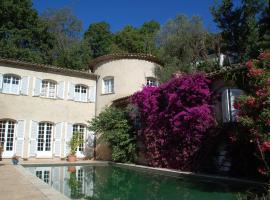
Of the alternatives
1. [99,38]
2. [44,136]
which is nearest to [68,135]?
[44,136]

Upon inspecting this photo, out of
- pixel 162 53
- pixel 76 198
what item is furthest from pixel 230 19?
pixel 76 198

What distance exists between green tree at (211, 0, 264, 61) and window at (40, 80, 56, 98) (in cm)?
1540

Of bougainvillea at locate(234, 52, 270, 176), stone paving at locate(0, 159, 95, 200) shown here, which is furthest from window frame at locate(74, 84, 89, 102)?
bougainvillea at locate(234, 52, 270, 176)

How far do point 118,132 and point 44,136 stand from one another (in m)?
5.44

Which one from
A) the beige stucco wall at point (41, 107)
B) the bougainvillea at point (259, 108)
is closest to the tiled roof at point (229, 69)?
the bougainvillea at point (259, 108)

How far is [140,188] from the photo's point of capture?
10594 millimetres

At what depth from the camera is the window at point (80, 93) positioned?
22.3 metres

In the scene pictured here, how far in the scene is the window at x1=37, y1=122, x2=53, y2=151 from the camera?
20.3 m

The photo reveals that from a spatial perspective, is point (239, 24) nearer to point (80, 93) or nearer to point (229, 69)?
point (80, 93)

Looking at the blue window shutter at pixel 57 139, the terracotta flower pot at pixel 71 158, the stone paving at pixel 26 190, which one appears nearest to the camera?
the stone paving at pixel 26 190

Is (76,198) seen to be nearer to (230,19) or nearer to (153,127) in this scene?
(153,127)

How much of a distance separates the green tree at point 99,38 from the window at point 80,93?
17.9 meters

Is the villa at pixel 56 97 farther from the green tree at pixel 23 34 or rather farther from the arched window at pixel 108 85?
the green tree at pixel 23 34

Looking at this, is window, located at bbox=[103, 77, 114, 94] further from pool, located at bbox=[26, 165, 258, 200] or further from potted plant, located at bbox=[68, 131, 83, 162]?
pool, located at bbox=[26, 165, 258, 200]
